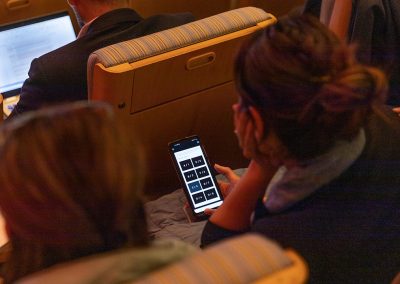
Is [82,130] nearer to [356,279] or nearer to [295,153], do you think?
[295,153]

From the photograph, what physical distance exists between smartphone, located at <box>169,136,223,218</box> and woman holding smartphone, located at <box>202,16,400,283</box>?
1.36 feet

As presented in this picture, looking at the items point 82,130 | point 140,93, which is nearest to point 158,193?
point 140,93

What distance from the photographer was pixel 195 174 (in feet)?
4.68

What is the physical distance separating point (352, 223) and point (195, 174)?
1.86 ft

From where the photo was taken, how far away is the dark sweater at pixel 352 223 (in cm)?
92

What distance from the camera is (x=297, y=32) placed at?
0.96m

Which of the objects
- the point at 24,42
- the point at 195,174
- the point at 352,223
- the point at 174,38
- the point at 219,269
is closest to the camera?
the point at 219,269

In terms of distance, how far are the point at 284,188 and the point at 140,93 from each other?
17.5 inches

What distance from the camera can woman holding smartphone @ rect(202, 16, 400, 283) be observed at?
3.00ft

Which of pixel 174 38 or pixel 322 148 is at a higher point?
pixel 174 38

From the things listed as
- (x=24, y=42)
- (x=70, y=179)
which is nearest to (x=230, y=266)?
(x=70, y=179)

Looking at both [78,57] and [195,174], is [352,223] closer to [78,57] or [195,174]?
[195,174]

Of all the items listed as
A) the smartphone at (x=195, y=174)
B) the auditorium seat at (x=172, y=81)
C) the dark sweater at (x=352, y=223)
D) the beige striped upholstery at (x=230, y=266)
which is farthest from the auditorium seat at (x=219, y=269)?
the smartphone at (x=195, y=174)

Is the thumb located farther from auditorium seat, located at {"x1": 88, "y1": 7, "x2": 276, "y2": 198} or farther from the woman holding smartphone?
the woman holding smartphone
